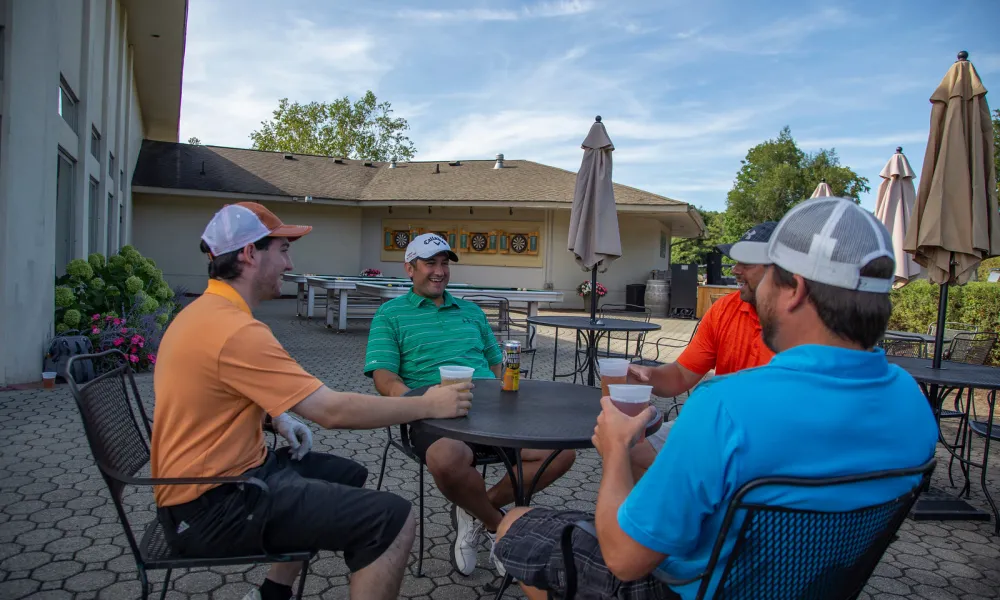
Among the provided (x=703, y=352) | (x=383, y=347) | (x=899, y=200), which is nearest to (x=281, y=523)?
(x=383, y=347)

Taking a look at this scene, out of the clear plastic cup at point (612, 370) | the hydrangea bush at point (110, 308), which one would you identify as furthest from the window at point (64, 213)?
the clear plastic cup at point (612, 370)

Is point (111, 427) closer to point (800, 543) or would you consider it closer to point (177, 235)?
point (800, 543)

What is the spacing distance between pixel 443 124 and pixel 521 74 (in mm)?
25247

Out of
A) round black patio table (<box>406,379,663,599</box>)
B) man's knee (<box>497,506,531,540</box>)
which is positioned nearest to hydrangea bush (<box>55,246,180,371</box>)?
round black patio table (<box>406,379,663,599</box>)

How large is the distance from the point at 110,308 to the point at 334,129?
128 feet

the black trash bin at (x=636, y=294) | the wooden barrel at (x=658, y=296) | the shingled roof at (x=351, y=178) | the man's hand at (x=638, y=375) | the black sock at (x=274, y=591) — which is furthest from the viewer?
the black trash bin at (x=636, y=294)

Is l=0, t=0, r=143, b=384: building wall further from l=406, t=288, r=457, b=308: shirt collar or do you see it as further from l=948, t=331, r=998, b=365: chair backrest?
l=948, t=331, r=998, b=365: chair backrest

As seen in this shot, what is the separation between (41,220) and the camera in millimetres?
6723

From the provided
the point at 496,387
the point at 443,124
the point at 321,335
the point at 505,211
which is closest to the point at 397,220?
the point at 505,211

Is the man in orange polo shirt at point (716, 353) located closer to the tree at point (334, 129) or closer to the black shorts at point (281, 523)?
the black shorts at point (281, 523)

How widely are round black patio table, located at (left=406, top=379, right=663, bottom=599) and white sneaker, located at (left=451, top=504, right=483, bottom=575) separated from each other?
0.40 m

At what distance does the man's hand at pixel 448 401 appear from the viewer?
7.77 feet

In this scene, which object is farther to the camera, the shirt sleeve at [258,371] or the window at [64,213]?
the window at [64,213]

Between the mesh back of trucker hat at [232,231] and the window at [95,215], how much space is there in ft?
33.4
